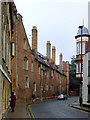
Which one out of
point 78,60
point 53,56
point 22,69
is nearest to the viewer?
point 78,60

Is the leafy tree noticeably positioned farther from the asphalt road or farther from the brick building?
the asphalt road

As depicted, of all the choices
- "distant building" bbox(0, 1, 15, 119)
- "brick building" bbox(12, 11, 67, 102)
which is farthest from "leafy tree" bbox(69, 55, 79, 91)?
"distant building" bbox(0, 1, 15, 119)

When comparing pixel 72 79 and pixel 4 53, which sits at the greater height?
pixel 4 53

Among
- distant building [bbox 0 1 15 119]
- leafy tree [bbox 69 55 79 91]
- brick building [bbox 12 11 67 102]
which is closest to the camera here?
distant building [bbox 0 1 15 119]

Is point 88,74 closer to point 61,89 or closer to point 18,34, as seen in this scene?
point 18,34

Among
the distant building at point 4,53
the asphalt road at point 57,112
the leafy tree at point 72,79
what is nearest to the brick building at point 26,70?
the asphalt road at point 57,112

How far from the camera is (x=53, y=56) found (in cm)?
6341

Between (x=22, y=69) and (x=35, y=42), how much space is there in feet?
28.1

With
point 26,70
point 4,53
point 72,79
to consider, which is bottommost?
point 72,79

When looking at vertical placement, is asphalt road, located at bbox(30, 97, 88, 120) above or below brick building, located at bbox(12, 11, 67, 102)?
below

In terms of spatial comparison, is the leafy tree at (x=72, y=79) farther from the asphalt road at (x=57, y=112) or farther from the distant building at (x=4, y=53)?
the distant building at (x=4, y=53)

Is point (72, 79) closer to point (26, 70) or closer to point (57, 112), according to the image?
point (26, 70)

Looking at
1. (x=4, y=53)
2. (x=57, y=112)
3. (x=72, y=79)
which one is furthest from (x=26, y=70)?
(x=72, y=79)

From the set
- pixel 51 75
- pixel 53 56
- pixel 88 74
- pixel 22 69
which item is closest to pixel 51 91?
pixel 51 75
